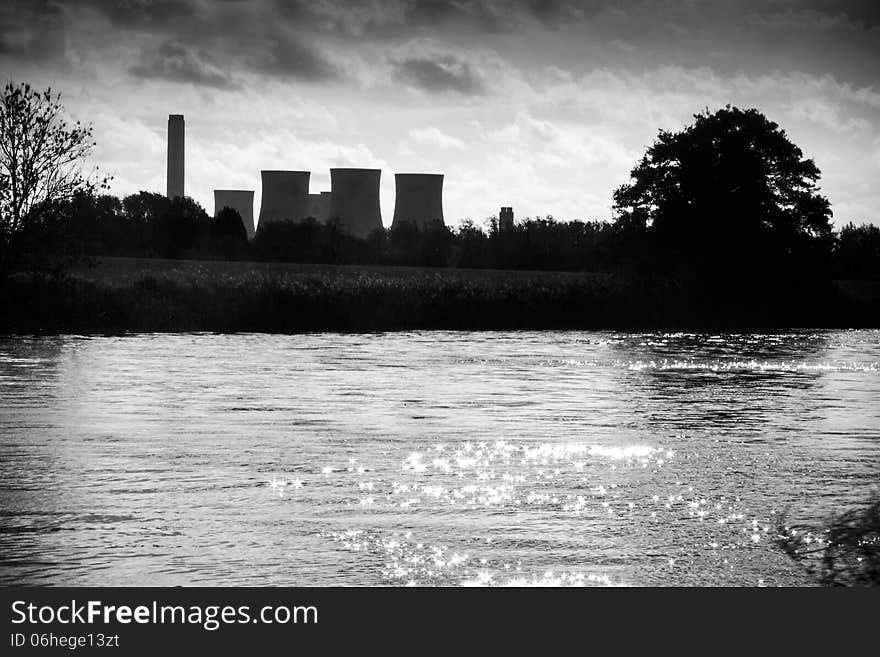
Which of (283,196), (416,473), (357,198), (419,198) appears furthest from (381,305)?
(283,196)

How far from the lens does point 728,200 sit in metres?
61.1

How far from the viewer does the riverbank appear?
44062mm

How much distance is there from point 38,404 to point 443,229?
106752 mm

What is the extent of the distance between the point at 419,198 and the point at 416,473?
402 feet

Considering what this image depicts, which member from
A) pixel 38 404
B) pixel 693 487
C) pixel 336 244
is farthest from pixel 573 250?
pixel 693 487

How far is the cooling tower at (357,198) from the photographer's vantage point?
134m

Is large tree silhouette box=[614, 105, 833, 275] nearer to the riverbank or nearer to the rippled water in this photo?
the riverbank

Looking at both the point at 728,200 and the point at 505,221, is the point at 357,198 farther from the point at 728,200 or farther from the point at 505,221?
the point at 728,200

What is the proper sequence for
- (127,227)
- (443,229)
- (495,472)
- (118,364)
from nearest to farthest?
(495,472) → (118,364) → (127,227) → (443,229)

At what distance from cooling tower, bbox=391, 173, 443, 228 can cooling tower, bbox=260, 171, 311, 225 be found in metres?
11.9

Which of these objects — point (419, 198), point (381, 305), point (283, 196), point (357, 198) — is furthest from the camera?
point (283, 196)

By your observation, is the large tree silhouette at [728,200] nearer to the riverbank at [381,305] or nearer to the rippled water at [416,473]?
the riverbank at [381,305]

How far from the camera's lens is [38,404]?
19234 millimetres
